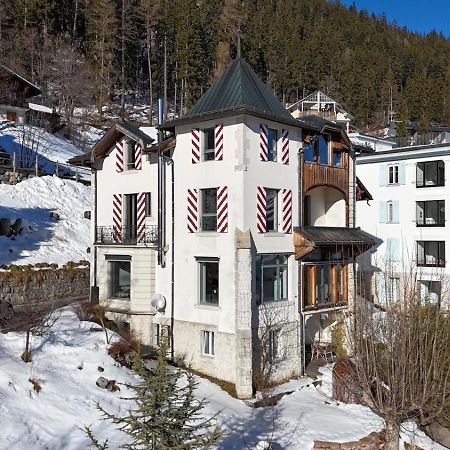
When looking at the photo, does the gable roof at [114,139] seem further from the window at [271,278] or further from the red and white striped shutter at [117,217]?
the window at [271,278]

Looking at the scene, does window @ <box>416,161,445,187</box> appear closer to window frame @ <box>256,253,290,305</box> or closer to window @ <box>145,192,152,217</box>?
window frame @ <box>256,253,290,305</box>

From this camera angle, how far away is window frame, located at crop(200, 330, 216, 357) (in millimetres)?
22234

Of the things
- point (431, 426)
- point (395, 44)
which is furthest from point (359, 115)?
point (431, 426)

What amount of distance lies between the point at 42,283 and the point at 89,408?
34.8ft

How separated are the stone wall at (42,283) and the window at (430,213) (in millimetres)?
23561

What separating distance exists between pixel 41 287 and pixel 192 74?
4875 cm

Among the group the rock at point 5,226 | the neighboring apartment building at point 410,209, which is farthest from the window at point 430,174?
the rock at point 5,226

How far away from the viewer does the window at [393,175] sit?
39188mm

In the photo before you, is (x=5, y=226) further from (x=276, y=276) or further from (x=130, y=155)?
(x=276, y=276)

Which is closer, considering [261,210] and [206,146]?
[261,210]

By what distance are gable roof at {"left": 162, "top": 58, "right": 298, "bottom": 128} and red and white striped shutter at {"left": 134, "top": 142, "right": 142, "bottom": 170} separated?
252cm

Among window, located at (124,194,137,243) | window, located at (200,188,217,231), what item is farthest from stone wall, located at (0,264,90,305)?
window, located at (200,188,217,231)

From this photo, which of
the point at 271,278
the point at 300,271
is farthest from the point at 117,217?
the point at 300,271

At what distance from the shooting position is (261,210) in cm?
2216
